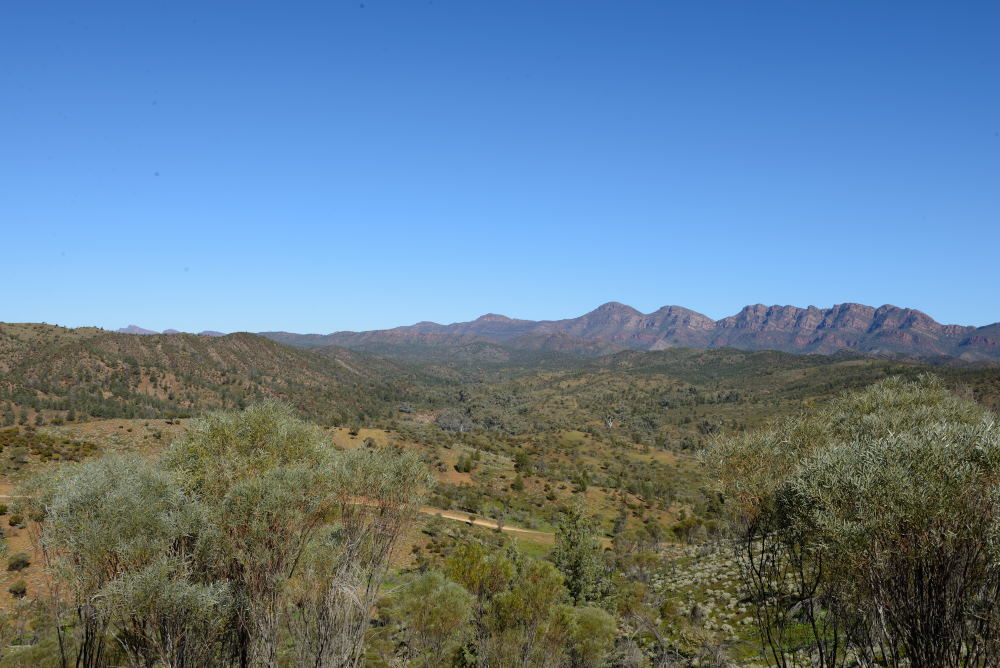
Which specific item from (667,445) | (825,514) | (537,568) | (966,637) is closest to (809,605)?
(966,637)

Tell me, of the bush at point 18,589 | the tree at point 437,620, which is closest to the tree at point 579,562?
the tree at point 437,620

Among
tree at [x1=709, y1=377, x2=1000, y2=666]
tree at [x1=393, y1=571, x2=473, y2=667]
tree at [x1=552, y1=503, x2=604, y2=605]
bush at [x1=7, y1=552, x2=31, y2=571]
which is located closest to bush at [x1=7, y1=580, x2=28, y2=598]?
bush at [x1=7, y1=552, x2=31, y2=571]

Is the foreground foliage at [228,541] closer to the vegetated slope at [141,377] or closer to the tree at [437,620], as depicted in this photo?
the tree at [437,620]

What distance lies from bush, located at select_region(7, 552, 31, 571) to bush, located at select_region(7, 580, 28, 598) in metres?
2.09

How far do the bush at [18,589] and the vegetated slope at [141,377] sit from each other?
40.6 meters

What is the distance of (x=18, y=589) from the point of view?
29078mm

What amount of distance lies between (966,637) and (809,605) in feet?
13.4

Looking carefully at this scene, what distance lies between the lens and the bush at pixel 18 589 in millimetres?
28906

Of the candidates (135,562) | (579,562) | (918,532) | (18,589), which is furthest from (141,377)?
(918,532)

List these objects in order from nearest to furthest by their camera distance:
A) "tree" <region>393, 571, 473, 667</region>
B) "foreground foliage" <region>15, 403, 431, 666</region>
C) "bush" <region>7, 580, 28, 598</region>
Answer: "foreground foliage" <region>15, 403, 431, 666</region>
"tree" <region>393, 571, 473, 667</region>
"bush" <region>7, 580, 28, 598</region>

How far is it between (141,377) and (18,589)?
101m

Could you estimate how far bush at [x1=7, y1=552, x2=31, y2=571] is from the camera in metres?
30.9

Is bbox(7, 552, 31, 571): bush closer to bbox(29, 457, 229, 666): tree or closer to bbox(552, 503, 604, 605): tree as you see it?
bbox(29, 457, 229, 666): tree

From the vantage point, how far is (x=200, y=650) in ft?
49.4
